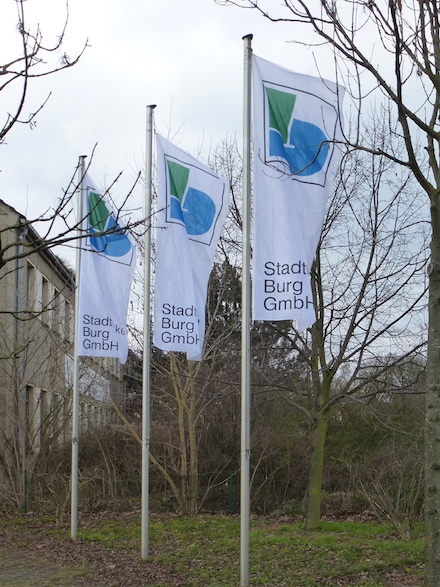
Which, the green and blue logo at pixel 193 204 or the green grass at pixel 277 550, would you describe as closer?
the green grass at pixel 277 550

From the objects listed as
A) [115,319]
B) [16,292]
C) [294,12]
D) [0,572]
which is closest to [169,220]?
[115,319]

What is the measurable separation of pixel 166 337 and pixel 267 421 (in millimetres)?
11020

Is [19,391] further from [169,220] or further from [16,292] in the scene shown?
[169,220]

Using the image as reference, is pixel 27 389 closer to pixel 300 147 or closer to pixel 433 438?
pixel 300 147

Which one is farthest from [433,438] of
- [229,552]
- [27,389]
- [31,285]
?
[31,285]

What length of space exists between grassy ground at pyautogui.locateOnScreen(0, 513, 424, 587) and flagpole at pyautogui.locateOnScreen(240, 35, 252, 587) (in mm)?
772

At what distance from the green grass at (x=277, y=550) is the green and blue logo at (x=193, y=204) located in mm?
4472

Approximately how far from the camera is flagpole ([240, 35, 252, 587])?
1004 cm

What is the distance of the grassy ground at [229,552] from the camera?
10.8 metres

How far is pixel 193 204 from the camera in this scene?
12109 millimetres

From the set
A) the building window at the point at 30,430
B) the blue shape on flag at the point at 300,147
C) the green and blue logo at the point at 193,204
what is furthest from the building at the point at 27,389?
the blue shape on flag at the point at 300,147

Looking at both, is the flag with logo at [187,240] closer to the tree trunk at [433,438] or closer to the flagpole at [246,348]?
the flagpole at [246,348]

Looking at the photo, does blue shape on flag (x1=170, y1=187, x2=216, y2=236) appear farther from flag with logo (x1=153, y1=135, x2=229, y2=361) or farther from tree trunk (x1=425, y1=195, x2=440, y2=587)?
tree trunk (x1=425, y1=195, x2=440, y2=587)

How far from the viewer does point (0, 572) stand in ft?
40.3
